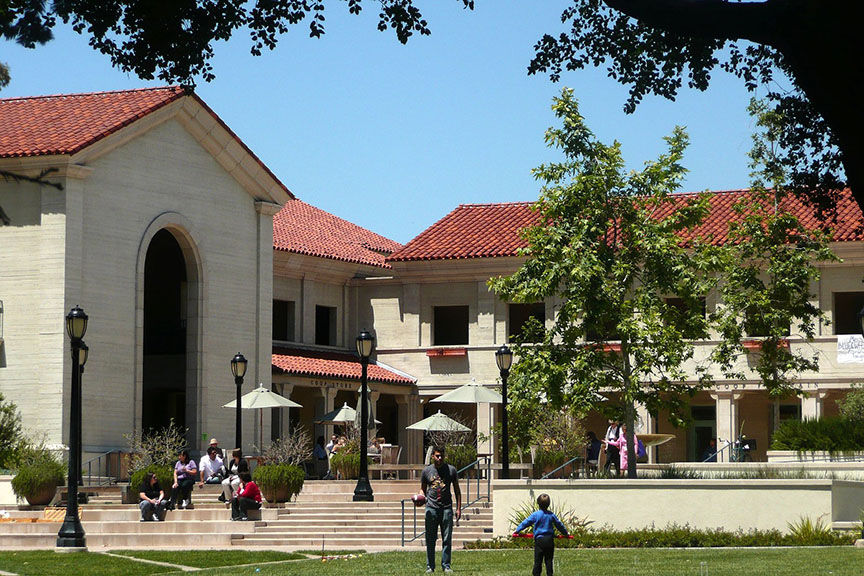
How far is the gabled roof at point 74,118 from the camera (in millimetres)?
38250

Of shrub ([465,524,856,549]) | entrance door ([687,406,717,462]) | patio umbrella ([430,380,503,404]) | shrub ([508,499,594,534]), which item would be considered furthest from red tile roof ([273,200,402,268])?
shrub ([465,524,856,549])

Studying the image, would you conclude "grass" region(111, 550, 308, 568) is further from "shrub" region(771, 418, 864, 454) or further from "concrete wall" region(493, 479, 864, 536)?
"shrub" region(771, 418, 864, 454)

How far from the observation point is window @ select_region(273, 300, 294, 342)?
51.0m

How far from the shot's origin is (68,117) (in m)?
41.0

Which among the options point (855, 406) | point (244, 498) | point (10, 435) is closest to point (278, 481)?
point (244, 498)

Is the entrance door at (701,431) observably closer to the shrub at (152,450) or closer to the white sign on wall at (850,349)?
the white sign on wall at (850,349)

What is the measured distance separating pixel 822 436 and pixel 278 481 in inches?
488

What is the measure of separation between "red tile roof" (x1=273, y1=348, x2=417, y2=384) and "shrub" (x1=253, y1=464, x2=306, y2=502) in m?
14.7

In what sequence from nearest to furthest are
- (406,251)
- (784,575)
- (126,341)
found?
(784,575), (126,341), (406,251)

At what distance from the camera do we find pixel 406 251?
5250 centimetres

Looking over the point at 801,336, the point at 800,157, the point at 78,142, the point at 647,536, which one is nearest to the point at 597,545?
the point at 647,536

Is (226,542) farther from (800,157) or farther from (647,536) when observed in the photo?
(800,157)

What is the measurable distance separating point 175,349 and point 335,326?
1079 centimetres

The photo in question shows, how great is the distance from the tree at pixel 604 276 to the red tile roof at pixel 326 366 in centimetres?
1607
